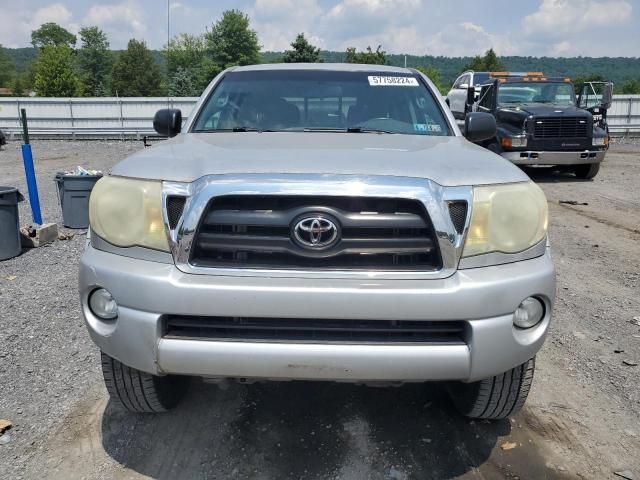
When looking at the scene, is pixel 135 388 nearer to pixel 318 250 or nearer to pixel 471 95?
pixel 318 250

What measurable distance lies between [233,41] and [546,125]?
71214 mm

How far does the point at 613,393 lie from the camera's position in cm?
330

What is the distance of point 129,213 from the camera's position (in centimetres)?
231

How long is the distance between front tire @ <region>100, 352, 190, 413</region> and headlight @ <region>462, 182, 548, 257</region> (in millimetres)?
1563

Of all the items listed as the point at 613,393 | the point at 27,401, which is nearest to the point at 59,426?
the point at 27,401

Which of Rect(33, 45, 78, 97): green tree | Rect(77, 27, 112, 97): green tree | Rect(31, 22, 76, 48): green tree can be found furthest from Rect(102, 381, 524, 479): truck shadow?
Rect(31, 22, 76, 48): green tree

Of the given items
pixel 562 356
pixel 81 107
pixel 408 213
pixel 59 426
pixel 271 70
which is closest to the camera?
pixel 408 213

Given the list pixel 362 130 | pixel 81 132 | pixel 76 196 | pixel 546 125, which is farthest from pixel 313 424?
pixel 81 132

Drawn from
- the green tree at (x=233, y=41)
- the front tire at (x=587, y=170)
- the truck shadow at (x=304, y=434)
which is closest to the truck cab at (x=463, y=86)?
the front tire at (x=587, y=170)

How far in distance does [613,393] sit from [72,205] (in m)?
6.63

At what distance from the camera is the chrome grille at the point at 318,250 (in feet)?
7.25

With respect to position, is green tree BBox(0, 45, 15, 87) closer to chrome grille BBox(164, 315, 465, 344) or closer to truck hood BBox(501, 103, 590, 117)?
truck hood BBox(501, 103, 590, 117)

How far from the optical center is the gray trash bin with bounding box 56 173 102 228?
24.5ft

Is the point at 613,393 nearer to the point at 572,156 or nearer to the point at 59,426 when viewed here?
the point at 59,426
